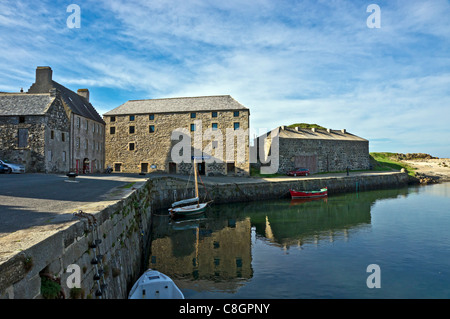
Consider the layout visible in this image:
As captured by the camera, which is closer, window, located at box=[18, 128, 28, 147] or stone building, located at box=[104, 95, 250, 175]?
window, located at box=[18, 128, 28, 147]

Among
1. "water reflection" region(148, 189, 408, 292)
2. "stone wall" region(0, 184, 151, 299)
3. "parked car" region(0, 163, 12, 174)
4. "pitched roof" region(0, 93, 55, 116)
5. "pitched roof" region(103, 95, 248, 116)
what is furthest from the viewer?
"pitched roof" region(103, 95, 248, 116)

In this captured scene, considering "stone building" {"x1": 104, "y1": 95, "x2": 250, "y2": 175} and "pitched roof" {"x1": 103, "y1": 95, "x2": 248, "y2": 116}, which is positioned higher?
"pitched roof" {"x1": 103, "y1": 95, "x2": 248, "y2": 116}

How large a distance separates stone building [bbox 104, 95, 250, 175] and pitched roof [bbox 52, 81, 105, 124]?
279cm

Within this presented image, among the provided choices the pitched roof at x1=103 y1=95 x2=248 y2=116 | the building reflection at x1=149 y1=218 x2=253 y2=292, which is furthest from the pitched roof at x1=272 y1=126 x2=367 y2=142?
the building reflection at x1=149 y1=218 x2=253 y2=292

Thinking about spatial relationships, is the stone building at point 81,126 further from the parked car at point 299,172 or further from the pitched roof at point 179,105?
the parked car at point 299,172

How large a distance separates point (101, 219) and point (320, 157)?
46439 mm

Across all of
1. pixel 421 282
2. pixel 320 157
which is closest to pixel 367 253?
pixel 421 282

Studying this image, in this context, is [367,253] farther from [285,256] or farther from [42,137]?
[42,137]

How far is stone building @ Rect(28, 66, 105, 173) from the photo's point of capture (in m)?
33.2

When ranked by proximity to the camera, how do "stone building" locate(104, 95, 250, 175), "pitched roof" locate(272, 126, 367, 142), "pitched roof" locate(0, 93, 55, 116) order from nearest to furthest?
"pitched roof" locate(0, 93, 55, 116), "stone building" locate(104, 95, 250, 175), "pitched roof" locate(272, 126, 367, 142)

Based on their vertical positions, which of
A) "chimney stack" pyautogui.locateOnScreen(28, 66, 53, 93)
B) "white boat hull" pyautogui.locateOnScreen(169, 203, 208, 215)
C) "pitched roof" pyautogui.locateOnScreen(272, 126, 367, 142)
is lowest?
"white boat hull" pyautogui.locateOnScreen(169, 203, 208, 215)

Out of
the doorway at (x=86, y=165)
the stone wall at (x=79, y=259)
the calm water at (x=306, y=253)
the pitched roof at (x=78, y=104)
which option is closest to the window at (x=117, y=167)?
the doorway at (x=86, y=165)

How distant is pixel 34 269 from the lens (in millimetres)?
3994

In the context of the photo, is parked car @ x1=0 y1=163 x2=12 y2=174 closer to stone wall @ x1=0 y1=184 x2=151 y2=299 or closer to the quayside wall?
the quayside wall
